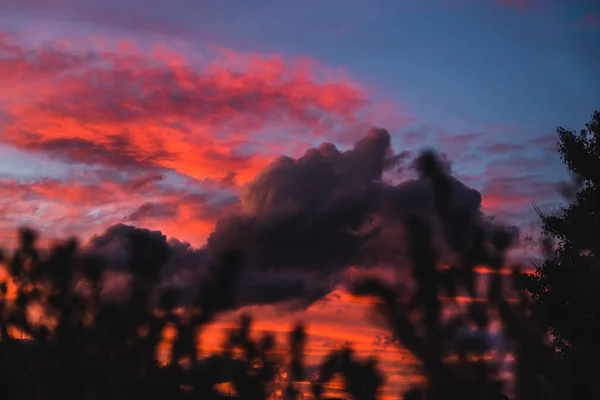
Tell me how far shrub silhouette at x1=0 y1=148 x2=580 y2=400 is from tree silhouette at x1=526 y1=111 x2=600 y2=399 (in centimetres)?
2653

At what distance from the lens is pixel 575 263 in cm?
3425

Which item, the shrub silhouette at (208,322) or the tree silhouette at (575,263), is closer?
the shrub silhouette at (208,322)

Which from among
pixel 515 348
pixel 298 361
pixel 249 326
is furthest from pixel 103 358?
pixel 515 348

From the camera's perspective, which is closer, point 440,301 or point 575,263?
point 440,301

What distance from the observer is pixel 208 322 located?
535 centimetres

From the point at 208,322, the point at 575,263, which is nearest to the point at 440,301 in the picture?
the point at 208,322

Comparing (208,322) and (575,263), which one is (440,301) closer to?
(208,322)

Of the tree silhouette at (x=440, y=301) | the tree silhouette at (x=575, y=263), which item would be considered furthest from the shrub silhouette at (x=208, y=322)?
the tree silhouette at (x=575, y=263)

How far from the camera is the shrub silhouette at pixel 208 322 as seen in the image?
15.1 feet

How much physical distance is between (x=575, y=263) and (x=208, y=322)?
1272 inches

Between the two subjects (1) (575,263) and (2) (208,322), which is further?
(1) (575,263)

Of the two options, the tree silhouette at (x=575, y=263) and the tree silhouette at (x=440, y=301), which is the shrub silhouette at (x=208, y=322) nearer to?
the tree silhouette at (x=440, y=301)

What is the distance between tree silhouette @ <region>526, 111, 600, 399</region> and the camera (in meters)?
33.0

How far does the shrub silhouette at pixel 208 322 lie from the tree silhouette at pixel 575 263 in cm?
2653
